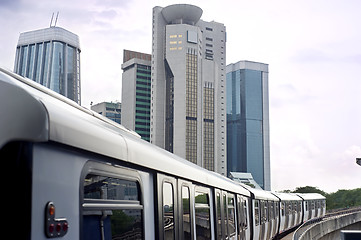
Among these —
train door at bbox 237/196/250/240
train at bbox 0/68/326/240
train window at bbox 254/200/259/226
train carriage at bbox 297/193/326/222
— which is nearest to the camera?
train at bbox 0/68/326/240

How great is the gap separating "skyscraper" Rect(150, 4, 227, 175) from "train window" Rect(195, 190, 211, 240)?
11983 cm

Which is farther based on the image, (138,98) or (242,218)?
(138,98)

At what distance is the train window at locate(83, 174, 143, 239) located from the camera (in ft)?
12.0

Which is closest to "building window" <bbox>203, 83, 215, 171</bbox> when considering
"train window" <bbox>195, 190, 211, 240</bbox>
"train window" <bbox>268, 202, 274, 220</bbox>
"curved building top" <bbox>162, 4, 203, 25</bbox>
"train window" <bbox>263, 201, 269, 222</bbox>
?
"curved building top" <bbox>162, 4, 203, 25</bbox>

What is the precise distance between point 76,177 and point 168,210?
256 centimetres

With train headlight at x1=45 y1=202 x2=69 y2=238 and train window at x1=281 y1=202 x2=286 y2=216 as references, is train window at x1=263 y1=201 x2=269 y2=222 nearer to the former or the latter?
train window at x1=281 y1=202 x2=286 y2=216

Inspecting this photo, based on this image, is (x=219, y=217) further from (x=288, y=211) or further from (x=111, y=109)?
(x=111, y=109)

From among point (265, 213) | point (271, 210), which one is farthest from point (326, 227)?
point (265, 213)

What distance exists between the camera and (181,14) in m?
140

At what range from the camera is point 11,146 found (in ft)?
9.39

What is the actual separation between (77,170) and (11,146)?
0.67 metres

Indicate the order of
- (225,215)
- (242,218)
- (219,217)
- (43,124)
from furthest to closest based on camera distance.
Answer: (242,218) < (225,215) < (219,217) < (43,124)

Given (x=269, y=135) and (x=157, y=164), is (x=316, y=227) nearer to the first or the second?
(x=157, y=164)

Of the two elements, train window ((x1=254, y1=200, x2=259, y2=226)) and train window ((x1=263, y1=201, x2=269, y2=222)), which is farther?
train window ((x1=263, y1=201, x2=269, y2=222))
